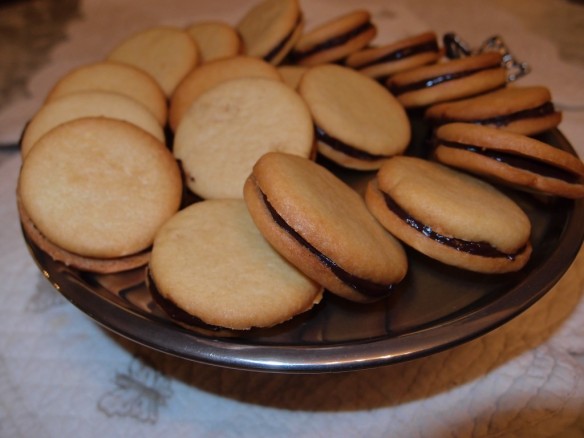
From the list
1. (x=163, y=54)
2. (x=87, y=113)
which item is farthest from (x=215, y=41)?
(x=87, y=113)

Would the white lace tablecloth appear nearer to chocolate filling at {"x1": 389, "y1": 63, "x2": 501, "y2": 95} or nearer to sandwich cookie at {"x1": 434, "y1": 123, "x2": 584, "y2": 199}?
sandwich cookie at {"x1": 434, "y1": 123, "x2": 584, "y2": 199}

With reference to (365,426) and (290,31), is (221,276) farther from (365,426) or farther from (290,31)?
(290,31)

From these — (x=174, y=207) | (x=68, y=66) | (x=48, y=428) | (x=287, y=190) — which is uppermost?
(x=287, y=190)

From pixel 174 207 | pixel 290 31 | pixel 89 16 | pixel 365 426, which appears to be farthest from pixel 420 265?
pixel 89 16

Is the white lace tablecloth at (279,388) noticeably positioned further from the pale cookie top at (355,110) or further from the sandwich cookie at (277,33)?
the sandwich cookie at (277,33)

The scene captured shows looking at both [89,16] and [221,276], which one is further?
[89,16]

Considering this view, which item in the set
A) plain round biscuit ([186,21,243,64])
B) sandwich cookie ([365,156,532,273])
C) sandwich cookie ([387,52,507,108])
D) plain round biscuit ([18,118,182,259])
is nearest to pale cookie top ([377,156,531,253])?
sandwich cookie ([365,156,532,273])

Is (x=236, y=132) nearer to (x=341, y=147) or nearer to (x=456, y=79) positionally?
(x=341, y=147)
